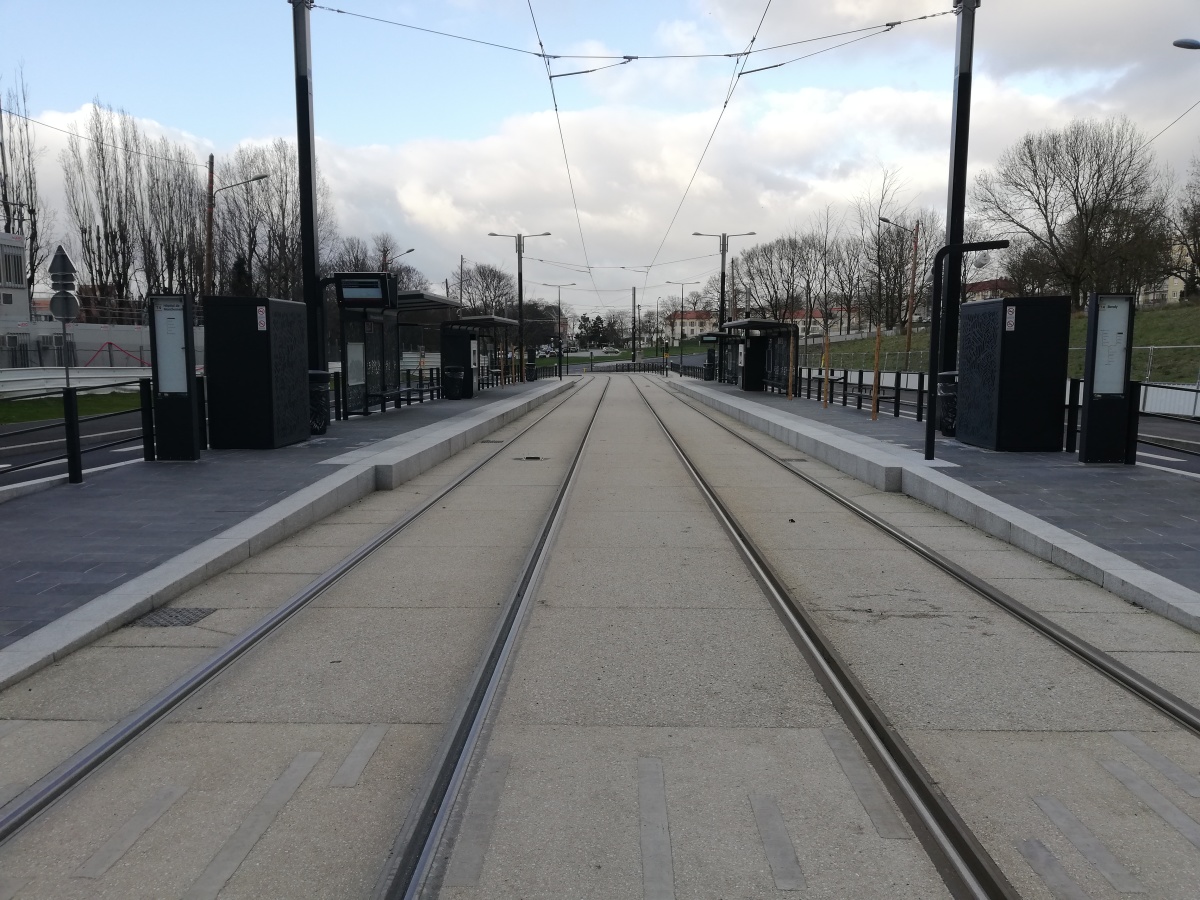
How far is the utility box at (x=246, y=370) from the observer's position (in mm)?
12875

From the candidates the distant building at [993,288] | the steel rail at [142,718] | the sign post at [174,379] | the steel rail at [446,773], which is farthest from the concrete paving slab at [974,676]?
the distant building at [993,288]

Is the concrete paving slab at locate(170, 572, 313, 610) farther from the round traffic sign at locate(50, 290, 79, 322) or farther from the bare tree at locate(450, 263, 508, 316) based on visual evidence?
the bare tree at locate(450, 263, 508, 316)

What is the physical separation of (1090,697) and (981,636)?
0.97 m

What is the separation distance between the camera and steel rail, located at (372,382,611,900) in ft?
10.00

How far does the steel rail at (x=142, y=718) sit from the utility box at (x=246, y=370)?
6.25 meters

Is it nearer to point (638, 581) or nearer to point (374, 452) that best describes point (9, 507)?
point (374, 452)

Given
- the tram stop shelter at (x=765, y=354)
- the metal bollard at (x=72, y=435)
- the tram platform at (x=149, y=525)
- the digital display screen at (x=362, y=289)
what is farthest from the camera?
the tram stop shelter at (x=765, y=354)

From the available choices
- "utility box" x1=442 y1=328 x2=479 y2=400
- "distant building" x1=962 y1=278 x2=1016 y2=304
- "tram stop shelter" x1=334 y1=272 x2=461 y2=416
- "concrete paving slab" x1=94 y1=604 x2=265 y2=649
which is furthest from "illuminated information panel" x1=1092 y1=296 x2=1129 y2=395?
"distant building" x1=962 y1=278 x2=1016 y2=304

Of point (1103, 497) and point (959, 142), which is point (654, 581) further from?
point (959, 142)

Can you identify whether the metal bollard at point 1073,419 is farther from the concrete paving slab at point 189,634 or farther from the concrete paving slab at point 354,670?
the concrete paving slab at point 189,634

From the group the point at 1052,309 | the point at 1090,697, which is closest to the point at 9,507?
the point at 1090,697

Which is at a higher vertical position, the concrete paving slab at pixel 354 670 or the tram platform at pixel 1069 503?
the tram platform at pixel 1069 503

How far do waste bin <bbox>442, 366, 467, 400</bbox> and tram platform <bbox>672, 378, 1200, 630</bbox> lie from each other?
15.7 metres

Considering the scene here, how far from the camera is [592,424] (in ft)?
75.2
